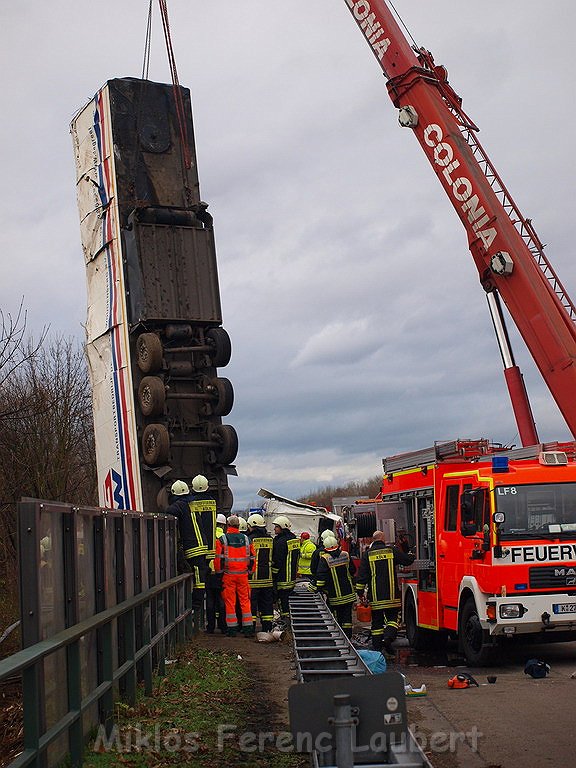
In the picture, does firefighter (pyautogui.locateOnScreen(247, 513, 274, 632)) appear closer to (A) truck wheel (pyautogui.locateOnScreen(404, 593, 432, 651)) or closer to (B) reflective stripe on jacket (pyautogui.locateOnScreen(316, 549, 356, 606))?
(B) reflective stripe on jacket (pyautogui.locateOnScreen(316, 549, 356, 606))

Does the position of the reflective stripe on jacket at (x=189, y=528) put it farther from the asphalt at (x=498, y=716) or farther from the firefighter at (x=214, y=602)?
the asphalt at (x=498, y=716)

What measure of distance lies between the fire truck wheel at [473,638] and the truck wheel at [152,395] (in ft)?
20.2

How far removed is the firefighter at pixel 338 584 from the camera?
14805 millimetres

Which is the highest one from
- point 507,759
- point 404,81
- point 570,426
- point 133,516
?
point 404,81

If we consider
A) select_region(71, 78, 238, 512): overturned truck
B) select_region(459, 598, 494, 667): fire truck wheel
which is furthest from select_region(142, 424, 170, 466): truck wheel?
select_region(459, 598, 494, 667): fire truck wheel

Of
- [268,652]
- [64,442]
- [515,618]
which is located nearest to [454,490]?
[515,618]

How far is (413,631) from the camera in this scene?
15484mm

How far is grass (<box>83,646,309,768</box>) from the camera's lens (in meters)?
7.09

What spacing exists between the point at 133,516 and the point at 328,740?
226 inches

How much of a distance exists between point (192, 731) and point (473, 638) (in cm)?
582

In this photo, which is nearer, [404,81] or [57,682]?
[57,682]

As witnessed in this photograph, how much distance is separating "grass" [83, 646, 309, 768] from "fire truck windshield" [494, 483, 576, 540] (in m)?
3.80

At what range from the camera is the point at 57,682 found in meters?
6.32

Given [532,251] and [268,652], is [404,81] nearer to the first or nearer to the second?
[532,251]
